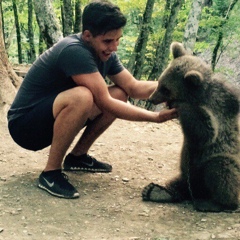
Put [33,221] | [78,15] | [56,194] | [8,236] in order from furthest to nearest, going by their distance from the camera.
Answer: [78,15], [56,194], [33,221], [8,236]

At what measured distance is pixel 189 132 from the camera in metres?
3.76

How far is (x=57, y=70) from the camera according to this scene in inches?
159

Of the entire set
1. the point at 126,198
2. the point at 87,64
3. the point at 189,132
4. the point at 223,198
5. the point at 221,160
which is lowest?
the point at 126,198

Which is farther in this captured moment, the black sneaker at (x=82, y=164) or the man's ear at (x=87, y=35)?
the black sneaker at (x=82, y=164)

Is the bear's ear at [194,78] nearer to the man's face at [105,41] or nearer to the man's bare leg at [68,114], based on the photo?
the man's face at [105,41]

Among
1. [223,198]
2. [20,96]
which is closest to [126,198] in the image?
[223,198]

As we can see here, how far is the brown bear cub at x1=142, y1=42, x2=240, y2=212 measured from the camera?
3.73m

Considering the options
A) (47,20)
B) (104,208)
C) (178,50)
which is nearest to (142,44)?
(47,20)

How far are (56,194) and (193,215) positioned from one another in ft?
4.70

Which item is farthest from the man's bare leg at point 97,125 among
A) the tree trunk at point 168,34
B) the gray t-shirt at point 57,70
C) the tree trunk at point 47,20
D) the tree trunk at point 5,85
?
the tree trunk at point 168,34

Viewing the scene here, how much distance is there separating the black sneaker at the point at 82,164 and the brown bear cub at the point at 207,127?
133cm

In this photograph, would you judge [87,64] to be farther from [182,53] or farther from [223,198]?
[223,198]

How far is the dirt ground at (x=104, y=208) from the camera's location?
11.1 ft

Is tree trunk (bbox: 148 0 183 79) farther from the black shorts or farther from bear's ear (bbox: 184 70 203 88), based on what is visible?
bear's ear (bbox: 184 70 203 88)
